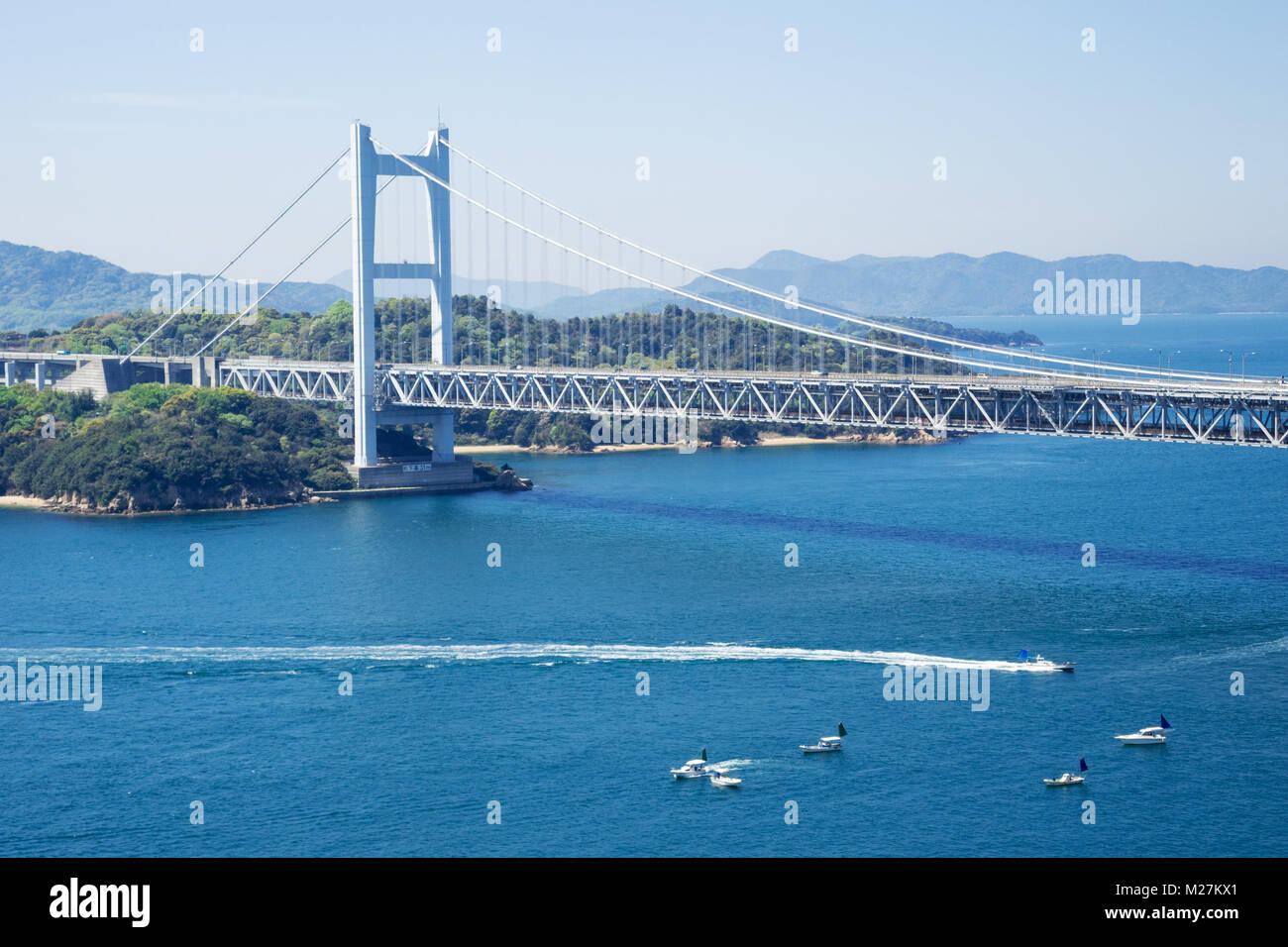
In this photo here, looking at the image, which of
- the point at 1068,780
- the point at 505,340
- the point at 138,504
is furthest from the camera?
the point at 505,340

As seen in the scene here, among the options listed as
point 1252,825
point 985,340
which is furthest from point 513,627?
point 985,340

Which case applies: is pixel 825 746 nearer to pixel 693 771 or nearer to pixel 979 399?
pixel 693 771

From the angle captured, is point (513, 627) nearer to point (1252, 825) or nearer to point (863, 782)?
point (863, 782)

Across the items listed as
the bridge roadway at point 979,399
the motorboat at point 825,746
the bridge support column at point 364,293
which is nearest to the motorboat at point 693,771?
the motorboat at point 825,746

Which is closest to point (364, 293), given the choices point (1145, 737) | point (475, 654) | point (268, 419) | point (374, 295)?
point (374, 295)

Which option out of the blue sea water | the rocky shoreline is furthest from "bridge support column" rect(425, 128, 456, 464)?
the blue sea water

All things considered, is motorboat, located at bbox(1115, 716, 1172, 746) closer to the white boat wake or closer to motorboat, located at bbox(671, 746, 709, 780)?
the white boat wake

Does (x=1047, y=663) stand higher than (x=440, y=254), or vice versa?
(x=440, y=254)

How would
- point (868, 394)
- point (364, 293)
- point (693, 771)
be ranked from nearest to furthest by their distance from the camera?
1. point (693, 771)
2. point (868, 394)
3. point (364, 293)
